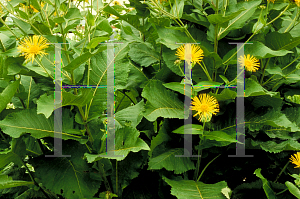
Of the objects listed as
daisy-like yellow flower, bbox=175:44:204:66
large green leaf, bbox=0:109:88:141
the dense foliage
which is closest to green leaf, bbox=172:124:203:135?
the dense foliage

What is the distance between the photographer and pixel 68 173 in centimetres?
91

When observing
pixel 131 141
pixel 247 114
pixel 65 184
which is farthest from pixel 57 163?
pixel 247 114

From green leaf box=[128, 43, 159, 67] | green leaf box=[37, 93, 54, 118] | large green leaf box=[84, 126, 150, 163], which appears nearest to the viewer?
green leaf box=[37, 93, 54, 118]

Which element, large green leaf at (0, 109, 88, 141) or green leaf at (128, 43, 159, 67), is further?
green leaf at (128, 43, 159, 67)

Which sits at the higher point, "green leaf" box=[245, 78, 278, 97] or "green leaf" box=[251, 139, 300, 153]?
"green leaf" box=[245, 78, 278, 97]

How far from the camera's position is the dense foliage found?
820 mm

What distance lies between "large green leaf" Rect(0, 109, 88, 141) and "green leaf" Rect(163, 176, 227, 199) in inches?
14.7

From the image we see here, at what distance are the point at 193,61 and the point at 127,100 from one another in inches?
18.4

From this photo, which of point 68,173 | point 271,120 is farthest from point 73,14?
point 271,120

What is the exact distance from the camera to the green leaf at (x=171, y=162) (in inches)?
34.7

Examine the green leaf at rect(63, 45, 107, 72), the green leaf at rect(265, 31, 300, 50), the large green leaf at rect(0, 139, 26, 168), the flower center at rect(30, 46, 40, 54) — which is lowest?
the large green leaf at rect(0, 139, 26, 168)

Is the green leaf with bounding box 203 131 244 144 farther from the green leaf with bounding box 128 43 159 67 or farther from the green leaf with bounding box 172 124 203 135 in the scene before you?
the green leaf with bounding box 128 43 159 67

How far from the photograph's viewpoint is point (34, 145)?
1.04m

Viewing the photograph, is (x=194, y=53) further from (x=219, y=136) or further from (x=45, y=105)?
(x=45, y=105)
